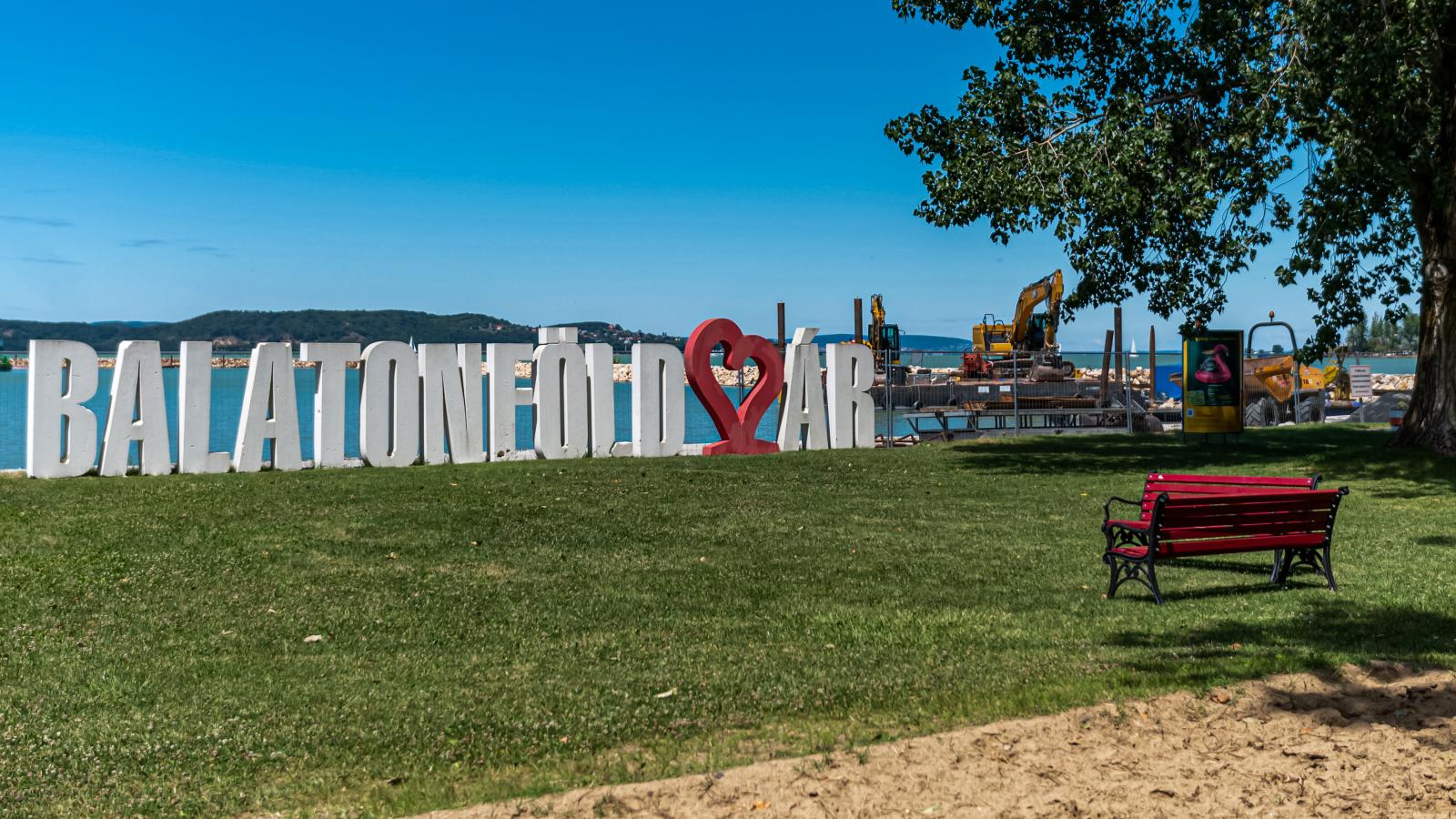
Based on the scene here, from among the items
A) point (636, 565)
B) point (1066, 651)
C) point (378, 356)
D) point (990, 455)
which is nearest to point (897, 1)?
point (990, 455)

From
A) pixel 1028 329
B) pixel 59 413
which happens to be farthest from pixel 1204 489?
pixel 1028 329

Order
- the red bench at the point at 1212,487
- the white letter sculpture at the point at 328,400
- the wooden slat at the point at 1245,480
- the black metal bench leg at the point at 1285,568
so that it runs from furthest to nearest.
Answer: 1. the white letter sculpture at the point at 328,400
2. the wooden slat at the point at 1245,480
3. the red bench at the point at 1212,487
4. the black metal bench leg at the point at 1285,568

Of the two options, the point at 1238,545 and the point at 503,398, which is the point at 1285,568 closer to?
the point at 1238,545

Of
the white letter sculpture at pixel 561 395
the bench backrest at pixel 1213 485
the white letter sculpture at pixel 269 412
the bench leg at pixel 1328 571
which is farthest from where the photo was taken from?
the white letter sculpture at pixel 561 395

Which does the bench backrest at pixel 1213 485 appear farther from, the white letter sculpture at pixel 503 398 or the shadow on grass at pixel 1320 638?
the white letter sculpture at pixel 503 398

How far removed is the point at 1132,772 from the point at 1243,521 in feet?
14.1

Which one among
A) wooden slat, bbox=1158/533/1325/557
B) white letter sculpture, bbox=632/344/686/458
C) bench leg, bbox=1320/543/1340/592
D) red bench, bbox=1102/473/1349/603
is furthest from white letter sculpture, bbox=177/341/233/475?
bench leg, bbox=1320/543/1340/592

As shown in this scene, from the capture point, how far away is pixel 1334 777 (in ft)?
17.5

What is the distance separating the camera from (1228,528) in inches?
358

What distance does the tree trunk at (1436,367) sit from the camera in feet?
62.4

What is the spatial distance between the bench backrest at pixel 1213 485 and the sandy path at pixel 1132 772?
4.18m

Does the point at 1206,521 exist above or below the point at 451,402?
below

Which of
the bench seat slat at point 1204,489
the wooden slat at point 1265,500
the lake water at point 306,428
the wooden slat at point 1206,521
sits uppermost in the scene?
the wooden slat at point 1265,500

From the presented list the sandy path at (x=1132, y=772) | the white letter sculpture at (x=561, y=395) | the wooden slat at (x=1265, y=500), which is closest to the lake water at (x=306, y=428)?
the white letter sculpture at (x=561, y=395)
